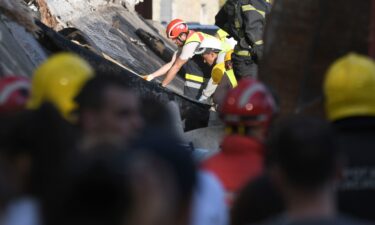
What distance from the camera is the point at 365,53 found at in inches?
300

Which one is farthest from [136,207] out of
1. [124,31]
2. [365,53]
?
[124,31]

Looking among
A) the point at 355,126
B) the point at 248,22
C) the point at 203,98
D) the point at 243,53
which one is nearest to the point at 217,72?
the point at 203,98

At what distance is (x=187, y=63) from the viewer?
1550cm

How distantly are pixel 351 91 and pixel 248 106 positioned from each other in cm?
54

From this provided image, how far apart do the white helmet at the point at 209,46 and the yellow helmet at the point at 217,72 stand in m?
0.23

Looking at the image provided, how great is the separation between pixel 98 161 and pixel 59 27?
12.0 m

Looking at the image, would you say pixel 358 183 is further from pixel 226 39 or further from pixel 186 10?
pixel 186 10

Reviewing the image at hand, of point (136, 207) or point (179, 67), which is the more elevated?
point (136, 207)

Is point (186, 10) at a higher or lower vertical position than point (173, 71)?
lower

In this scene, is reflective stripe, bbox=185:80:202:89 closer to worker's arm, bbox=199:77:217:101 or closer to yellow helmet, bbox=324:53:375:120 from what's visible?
worker's arm, bbox=199:77:217:101

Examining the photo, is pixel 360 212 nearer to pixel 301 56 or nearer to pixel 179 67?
pixel 301 56

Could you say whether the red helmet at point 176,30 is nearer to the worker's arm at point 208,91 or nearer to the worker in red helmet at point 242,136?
the worker's arm at point 208,91

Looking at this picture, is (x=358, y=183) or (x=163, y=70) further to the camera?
(x=163, y=70)

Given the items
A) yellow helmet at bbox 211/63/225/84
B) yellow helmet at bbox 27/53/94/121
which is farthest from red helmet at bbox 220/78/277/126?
yellow helmet at bbox 211/63/225/84
